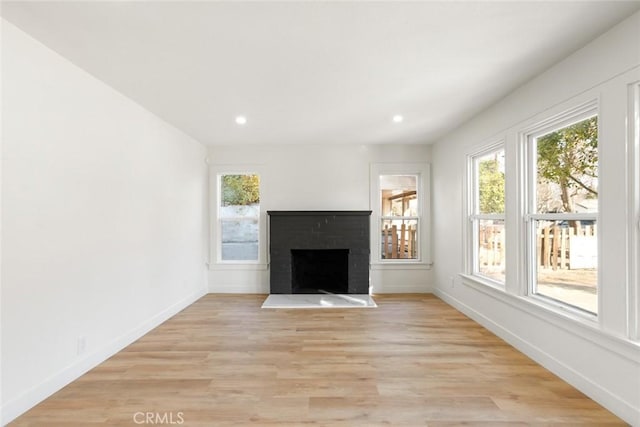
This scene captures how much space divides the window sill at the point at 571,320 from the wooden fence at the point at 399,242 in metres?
1.85

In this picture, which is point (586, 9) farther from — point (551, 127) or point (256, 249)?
point (256, 249)

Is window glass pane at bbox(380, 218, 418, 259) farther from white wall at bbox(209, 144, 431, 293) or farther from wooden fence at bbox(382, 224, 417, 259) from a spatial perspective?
white wall at bbox(209, 144, 431, 293)

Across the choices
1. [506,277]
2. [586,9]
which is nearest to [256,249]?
[506,277]

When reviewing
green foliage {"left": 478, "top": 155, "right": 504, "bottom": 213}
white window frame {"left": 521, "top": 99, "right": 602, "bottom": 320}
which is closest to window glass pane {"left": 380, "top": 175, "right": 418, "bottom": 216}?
green foliage {"left": 478, "top": 155, "right": 504, "bottom": 213}

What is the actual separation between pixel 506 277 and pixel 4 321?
383 cm

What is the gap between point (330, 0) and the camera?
1.65 meters

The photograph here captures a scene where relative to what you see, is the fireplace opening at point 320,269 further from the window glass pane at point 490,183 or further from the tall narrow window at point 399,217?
the window glass pane at point 490,183

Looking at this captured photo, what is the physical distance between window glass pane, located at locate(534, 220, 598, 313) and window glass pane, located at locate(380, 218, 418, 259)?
2.37 meters

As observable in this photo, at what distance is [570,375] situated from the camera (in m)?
2.24

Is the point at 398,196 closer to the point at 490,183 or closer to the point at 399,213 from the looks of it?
the point at 399,213

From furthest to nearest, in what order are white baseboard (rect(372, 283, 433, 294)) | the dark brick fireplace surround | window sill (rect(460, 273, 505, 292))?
white baseboard (rect(372, 283, 433, 294)) → the dark brick fireplace surround → window sill (rect(460, 273, 505, 292))

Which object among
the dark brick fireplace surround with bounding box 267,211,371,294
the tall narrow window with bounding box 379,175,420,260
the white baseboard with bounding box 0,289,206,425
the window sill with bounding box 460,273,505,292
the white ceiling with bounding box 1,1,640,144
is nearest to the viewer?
the white ceiling with bounding box 1,1,640,144

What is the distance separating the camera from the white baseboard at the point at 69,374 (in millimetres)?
1865

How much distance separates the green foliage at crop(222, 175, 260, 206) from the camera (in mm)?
5098
